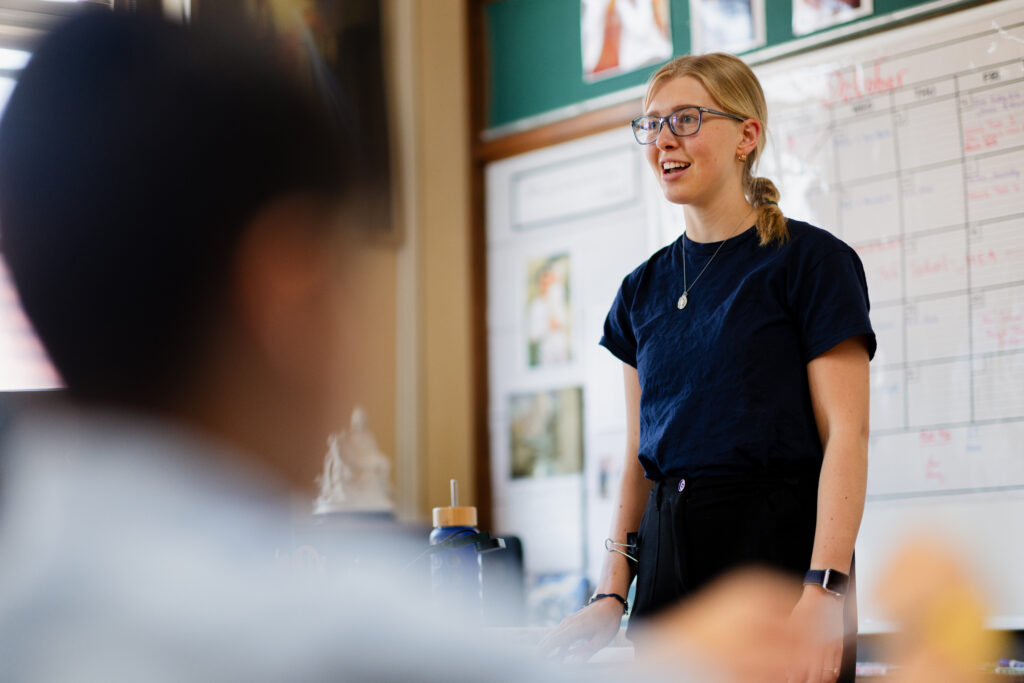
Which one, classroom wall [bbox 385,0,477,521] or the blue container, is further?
classroom wall [bbox 385,0,477,521]

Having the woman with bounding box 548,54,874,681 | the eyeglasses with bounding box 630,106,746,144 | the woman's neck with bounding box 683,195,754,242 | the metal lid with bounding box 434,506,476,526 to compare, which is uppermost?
the eyeglasses with bounding box 630,106,746,144

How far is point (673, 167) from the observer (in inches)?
53.0

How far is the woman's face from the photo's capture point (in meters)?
1.33

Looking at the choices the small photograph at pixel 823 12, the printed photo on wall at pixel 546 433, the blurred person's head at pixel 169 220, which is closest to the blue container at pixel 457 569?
the blurred person's head at pixel 169 220

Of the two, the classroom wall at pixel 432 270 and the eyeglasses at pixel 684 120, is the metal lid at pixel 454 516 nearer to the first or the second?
the eyeglasses at pixel 684 120

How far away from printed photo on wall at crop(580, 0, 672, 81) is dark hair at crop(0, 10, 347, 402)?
9.28 feet

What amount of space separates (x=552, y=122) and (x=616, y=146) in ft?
0.95

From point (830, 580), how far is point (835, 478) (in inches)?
4.4

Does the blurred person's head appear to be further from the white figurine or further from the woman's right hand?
the white figurine

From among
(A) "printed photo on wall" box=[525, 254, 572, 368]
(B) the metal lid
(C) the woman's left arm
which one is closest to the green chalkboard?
(A) "printed photo on wall" box=[525, 254, 572, 368]

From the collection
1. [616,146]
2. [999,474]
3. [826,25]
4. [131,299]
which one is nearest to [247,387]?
[131,299]

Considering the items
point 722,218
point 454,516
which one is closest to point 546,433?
point 454,516

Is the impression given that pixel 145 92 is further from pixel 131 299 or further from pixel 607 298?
pixel 607 298

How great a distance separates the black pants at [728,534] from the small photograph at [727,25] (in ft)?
6.50
